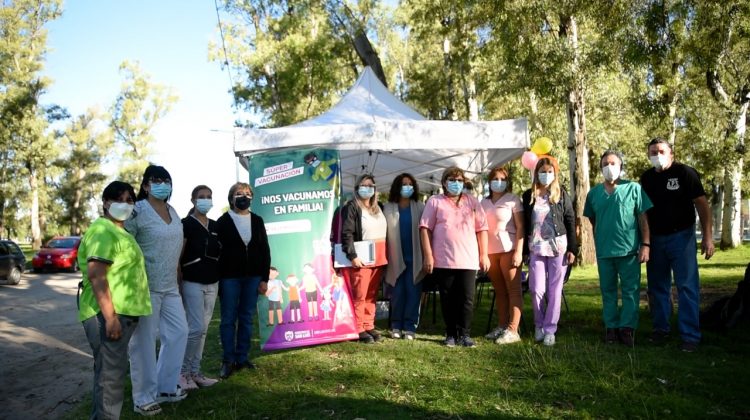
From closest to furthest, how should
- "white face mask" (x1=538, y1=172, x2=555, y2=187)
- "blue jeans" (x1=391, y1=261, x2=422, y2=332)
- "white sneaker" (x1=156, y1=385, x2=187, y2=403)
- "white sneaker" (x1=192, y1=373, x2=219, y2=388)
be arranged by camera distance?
"white sneaker" (x1=156, y1=385, x2=187, y2=403) < "white sneaker" (x1=192, y1=373, x2=219, y2=388) < "white face mask" (x1=538, y1=172, x2=555, y2=187) < "blue jeans" (x1=391, y1=261, x2=422, y2=332)

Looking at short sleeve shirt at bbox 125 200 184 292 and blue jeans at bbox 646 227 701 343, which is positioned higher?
short sleeve shirt at bbox 125 200 184 292

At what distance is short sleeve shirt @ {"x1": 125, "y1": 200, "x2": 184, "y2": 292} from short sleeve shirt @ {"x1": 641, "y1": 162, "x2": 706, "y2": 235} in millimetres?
4683

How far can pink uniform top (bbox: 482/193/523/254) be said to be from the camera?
20.5 ft

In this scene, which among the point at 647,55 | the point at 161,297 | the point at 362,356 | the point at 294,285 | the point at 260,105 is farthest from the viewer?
the point at 260,105

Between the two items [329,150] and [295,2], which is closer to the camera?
[329,150]

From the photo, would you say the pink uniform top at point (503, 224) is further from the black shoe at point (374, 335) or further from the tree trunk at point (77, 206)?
the tree trunk at point (77, 206)

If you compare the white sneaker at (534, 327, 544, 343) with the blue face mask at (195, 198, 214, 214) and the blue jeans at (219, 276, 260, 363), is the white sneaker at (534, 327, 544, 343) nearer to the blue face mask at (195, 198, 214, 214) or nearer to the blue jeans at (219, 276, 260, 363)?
the blue jeans at (219, 276, 260, 363)

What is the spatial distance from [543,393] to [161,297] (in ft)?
10.0

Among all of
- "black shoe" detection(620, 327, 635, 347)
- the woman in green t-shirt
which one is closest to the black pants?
"black shoe" detection(620, 327, 635, 347)

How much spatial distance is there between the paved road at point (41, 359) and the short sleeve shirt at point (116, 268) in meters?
1.67

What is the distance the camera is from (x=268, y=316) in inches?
239

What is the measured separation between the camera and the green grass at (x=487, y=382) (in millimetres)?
4051

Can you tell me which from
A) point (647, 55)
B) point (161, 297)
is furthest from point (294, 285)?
point (647, 55)

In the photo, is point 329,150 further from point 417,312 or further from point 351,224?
point 417,312
